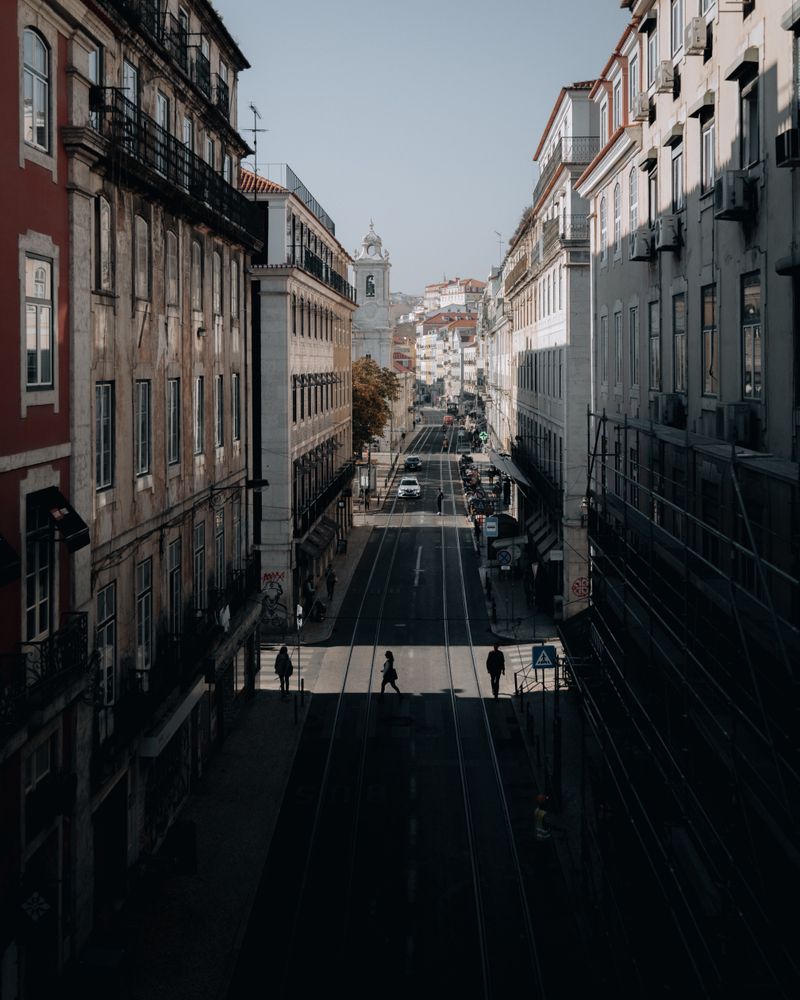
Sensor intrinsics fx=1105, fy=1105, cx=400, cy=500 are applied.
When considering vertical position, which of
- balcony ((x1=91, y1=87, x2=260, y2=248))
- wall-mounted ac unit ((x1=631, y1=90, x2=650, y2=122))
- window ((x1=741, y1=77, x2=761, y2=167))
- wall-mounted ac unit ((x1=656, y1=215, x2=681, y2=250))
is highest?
wall-mounted ac unit ((x1=631, y1=90, x2=650, y2=122))

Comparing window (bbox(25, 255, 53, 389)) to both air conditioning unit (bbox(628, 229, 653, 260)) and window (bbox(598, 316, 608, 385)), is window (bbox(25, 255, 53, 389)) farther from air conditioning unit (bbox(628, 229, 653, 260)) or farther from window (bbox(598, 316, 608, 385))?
window (bbox(598, 316, 608, 385))

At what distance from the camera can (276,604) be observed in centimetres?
3678

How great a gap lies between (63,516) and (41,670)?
210cm

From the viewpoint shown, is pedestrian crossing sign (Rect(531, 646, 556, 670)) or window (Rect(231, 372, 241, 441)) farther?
window (Rect(231, 372, 241, 441))

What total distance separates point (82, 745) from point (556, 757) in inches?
389

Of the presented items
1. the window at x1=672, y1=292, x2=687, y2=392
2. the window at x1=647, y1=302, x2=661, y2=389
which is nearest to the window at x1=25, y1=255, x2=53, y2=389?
the window at x1=672, y1=292, x2=687, y2=392

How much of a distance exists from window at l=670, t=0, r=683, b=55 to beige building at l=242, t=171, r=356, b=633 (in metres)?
17.2

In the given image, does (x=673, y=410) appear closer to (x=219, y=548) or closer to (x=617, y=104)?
(x=617, y=104)

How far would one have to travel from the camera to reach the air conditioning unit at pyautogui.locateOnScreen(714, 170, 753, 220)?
13.8 metres

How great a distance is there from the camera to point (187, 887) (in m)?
18.2

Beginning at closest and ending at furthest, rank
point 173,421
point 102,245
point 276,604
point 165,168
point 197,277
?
point 102,245, point 165,168, point 173,421, point 197,277, point 276,604

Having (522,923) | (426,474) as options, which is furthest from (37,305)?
(426,474)

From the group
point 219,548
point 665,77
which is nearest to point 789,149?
point 665,77

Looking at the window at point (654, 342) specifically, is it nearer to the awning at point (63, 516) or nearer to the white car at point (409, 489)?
the awning at point (63, 516)
